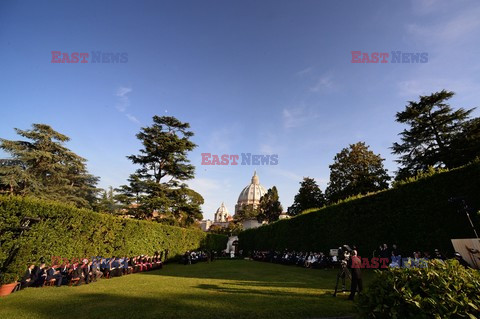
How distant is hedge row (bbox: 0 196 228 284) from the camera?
10.5 m

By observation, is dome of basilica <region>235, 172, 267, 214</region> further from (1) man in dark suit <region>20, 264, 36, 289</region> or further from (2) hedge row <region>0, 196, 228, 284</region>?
(1) man in dark suit <region>20, 264, 36, 289</region>

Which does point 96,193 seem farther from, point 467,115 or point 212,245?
point 467,115

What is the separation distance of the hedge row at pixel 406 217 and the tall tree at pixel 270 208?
194ft

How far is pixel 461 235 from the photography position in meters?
10.4

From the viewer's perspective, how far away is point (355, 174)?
36.8m

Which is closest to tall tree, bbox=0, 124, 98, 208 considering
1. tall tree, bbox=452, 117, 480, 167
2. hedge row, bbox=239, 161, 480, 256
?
hedge row, bbox=239, 161, 480, 256

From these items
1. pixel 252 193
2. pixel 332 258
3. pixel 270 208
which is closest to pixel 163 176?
pixel 332 258

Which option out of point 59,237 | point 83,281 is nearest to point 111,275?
point 83,281

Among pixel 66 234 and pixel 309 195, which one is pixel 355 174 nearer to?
pixel 309 195

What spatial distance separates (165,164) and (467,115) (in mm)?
35549

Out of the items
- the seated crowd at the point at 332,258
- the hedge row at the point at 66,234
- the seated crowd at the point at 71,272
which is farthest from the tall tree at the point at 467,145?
the seated crowd at the point at 71,272

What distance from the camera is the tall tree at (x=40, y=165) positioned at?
23.7 m

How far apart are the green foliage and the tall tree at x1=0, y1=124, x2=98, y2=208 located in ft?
100

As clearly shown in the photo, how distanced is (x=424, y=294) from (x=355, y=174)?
37.2 meters
